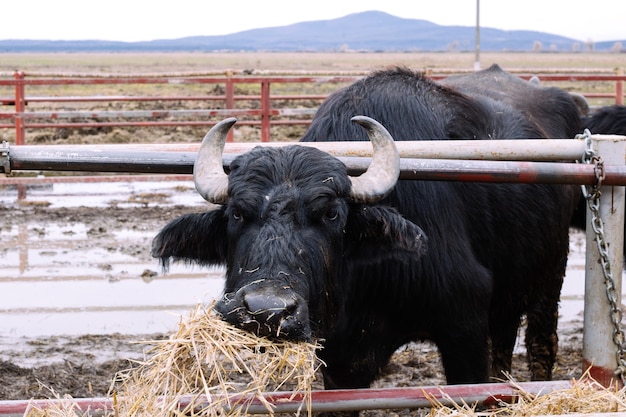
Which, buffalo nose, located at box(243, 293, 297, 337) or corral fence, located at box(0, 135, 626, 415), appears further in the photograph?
corral fence, located at box(0, 135, 626, 415)

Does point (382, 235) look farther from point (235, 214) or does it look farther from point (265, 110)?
point (265, 110)

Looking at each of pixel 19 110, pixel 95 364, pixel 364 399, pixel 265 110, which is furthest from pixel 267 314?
pixel 19 110

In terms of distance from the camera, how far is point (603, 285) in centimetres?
316

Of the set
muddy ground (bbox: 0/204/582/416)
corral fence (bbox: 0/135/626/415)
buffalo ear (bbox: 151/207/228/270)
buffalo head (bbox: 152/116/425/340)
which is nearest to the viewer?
buffalo head (bbox: 152/116/425/340)

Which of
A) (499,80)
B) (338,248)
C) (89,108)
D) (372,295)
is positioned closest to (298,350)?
(338,248)

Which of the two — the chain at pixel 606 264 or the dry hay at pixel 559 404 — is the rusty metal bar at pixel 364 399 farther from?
the chain at pixel 606 264

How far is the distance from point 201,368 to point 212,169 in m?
0.82

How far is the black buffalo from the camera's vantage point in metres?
2.99

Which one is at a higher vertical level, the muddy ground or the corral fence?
the corral fence

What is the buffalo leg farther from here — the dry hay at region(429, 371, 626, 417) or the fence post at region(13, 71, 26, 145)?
the fence post at region(13, 71, 26, 145)

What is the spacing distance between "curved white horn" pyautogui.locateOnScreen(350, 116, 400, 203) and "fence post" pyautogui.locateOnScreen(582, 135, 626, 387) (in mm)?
731

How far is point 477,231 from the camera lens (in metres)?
4.20

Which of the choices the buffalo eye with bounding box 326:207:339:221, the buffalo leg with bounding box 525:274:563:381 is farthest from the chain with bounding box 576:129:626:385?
the buffalo leg with bounding box 525:274:563:381

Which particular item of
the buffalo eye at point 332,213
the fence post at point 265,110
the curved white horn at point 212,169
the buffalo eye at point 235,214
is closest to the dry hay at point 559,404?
the buffalo eye at point 332,213
